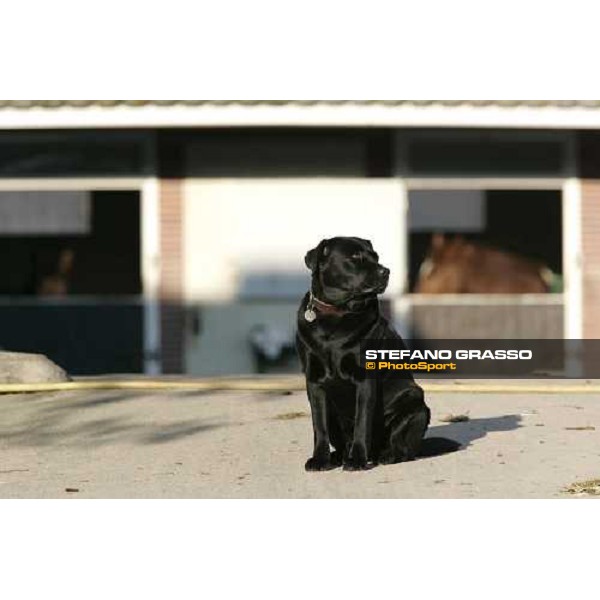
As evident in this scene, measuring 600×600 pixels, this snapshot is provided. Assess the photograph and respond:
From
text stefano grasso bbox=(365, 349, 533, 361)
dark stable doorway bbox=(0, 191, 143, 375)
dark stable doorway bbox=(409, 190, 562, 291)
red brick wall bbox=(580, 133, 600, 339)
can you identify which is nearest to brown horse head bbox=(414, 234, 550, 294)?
dark stable doorway bbox=(409, 190, 562, 291)

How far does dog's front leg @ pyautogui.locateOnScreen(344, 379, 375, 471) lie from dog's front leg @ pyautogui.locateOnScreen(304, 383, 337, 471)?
137 millimetres

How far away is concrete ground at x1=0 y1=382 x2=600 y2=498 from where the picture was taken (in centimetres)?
753

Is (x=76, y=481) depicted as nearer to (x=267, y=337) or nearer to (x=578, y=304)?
(x=267, y=337)

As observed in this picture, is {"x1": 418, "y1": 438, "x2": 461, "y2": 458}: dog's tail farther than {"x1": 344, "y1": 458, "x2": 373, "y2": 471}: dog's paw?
Yes

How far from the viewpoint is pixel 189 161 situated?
15398 mm

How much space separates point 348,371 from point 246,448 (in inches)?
80.5

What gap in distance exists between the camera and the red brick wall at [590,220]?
15227 mm

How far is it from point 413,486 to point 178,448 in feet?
7.67

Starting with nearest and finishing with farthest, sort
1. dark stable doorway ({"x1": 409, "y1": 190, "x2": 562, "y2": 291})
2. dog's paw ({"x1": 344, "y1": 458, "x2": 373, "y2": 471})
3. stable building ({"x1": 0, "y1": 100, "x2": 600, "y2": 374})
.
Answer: dog's paw ({"x1": 344, "y1": 458, "x2": 373, "y2": 471})
stable building ({"x1": 0, "y1": 100, "x2": 600, "y2": 374})
dark stable doorway ({"x1": 409, "y1": 190, "x2": 562, "y2": 291})

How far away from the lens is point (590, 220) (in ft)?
50.0
